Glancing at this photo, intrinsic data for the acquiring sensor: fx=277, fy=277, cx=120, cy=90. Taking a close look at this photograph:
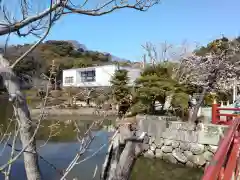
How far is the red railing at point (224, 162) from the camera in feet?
4.46

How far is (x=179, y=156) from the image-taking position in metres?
9.21

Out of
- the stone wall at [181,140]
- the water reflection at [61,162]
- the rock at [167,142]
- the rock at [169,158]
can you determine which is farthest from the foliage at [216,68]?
the water reflection at [61,162]

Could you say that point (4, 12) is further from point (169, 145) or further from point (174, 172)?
point (169, 145)

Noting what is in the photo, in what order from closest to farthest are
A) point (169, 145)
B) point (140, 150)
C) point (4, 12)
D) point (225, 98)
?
point (4, 12) → point (140, 150) → point (169, 145) → point (225, 98)

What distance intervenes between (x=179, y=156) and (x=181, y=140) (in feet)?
1.74

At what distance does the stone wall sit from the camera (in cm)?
855

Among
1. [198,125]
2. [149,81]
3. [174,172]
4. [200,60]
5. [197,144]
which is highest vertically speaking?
[200,60]

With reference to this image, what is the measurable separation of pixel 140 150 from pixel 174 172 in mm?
6129

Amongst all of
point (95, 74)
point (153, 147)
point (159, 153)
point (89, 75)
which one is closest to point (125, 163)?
point (159, 153)

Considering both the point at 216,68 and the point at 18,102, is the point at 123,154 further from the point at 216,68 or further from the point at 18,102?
the point at 216,68

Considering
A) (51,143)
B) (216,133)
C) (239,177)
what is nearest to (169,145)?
(216,133)

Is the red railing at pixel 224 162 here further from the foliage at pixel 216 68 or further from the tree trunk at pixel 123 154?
the foliage at pixel 216 68

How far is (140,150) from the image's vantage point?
2.82 m

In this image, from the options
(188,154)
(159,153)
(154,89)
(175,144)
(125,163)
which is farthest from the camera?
(154,89)
